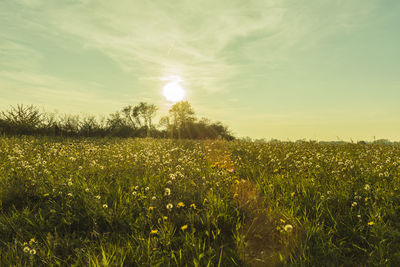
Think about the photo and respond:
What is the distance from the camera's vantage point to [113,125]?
2144cm

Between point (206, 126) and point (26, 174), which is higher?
point (206, 126)

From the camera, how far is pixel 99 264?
9.82 feet

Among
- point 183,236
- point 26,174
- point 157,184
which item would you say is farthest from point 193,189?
point 26,174

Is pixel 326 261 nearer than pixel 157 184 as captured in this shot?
Yes

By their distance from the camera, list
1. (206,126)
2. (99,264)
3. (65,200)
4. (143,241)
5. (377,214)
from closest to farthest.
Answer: (99,264) < (143,241) < (377,214) < (65,200) < (206,126)

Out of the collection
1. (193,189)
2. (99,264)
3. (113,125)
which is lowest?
(99,264)

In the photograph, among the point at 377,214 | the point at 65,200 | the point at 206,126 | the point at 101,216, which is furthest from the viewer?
the point at 206,126

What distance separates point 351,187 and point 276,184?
1306 mm

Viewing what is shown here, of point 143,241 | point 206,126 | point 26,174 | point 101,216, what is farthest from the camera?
point 206,126

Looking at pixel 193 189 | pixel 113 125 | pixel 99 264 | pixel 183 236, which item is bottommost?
pixel 99 264

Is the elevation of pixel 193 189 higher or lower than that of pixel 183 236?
higher

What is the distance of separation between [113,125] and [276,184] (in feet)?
60.6

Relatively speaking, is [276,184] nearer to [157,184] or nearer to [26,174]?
[157,184]

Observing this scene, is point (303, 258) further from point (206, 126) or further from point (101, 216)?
point (206, 126)
